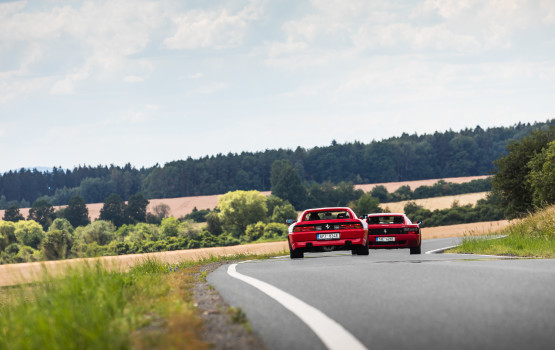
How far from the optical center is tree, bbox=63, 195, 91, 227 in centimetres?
11312

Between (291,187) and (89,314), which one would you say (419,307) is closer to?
(89,314)

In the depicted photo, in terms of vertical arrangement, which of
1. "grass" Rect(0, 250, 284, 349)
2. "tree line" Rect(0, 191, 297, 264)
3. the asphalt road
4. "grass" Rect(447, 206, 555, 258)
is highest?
"grass" Rect(0, 250, 284, 349)

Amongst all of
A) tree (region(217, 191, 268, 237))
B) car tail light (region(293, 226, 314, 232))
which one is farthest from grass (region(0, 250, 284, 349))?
tree (region(217, 191, 268, 237))

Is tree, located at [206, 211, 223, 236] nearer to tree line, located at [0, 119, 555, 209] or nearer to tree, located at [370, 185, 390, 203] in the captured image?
tree, located at [370, 185, 390, 203]

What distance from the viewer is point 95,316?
5848 mm

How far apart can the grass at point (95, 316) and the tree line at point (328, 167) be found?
14836 centimetres

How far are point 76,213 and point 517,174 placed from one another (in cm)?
8706

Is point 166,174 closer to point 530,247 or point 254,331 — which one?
point 530,247

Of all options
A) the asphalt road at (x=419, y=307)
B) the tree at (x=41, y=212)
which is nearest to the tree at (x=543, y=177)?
the asphalt road at (x=419, y=307)

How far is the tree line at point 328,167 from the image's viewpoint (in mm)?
163250

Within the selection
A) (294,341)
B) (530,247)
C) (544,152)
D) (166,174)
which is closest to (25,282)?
(294,341)

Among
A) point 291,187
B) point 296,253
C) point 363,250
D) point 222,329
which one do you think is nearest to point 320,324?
point 222,329

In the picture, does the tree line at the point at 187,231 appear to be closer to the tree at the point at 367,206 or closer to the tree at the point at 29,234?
the tree at the point at 29,234

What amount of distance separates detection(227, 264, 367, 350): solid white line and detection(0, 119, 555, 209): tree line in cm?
14858
